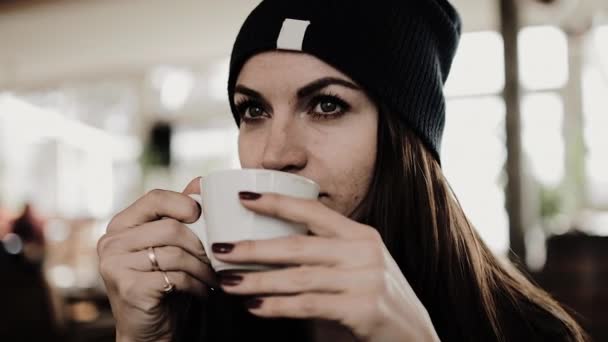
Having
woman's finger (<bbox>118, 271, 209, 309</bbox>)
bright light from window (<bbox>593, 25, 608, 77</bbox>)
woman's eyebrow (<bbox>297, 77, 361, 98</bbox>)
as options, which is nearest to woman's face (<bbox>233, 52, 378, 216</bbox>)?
woman's eyebrow (<bbox>297, 77, 361, 98</bbox>)

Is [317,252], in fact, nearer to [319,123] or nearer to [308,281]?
[308,281]

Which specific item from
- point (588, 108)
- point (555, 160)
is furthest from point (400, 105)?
point (588, 108)

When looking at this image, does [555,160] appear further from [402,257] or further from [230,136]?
[402,257]

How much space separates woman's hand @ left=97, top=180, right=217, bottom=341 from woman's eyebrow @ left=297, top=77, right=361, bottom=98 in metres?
0.31

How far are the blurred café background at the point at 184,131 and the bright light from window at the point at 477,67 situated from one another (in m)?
0.02

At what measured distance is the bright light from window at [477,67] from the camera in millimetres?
7254

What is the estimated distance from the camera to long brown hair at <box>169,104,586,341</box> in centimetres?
103

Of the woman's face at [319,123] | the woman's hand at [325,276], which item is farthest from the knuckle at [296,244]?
the woman's face at [319,123]

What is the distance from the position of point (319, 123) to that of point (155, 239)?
0.37m

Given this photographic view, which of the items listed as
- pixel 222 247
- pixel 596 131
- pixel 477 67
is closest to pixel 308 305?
pixel 222 247

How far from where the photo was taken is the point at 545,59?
7105mm

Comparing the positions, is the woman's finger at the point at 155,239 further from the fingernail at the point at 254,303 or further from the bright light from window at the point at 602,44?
the bright light from window at the point at 602,44

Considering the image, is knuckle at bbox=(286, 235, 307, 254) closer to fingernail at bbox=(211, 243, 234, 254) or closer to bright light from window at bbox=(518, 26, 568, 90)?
fingernail at bbox=(211, 243, 234, 254)

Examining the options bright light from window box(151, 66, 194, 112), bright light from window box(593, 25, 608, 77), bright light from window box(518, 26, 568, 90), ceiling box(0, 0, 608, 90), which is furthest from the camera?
bright light from window box(151, 66, 194, 112)
